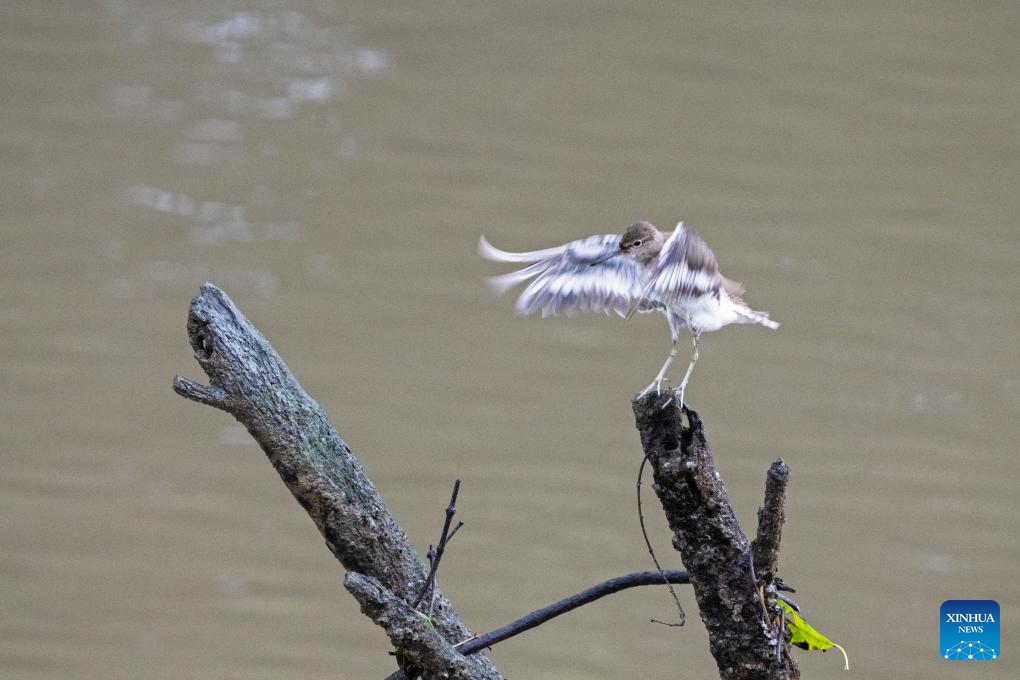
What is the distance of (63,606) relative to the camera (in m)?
3.56

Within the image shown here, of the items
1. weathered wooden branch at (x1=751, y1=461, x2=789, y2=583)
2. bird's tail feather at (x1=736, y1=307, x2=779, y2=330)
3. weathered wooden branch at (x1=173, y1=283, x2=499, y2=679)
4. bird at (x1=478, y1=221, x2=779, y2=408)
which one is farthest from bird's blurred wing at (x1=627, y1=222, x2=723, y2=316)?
weathered wooden branch at (x1=173, y1=283, x2=499, y2=679)

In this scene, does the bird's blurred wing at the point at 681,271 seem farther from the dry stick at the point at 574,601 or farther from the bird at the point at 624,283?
the dry stick at the point at 574,601

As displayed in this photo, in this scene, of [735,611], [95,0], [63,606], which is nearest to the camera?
[735,611]

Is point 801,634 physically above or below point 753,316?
below

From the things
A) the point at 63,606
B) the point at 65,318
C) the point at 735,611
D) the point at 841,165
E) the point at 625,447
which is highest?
the point at 841,165

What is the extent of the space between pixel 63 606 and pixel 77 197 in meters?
1.29

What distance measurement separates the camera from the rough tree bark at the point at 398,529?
3.40 feet

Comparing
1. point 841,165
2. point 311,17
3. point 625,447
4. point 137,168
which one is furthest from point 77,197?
point 841,165

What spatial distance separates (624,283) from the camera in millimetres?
1229

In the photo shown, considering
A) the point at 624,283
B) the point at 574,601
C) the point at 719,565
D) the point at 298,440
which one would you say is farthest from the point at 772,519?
the point at 298,440

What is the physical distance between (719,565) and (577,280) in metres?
0.35

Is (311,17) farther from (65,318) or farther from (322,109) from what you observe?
(65,318)

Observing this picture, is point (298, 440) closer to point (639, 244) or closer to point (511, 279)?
point (511, 279)

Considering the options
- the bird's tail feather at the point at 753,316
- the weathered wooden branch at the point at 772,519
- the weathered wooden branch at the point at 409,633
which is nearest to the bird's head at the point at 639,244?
the bird's tail feather at the point at 753,316
